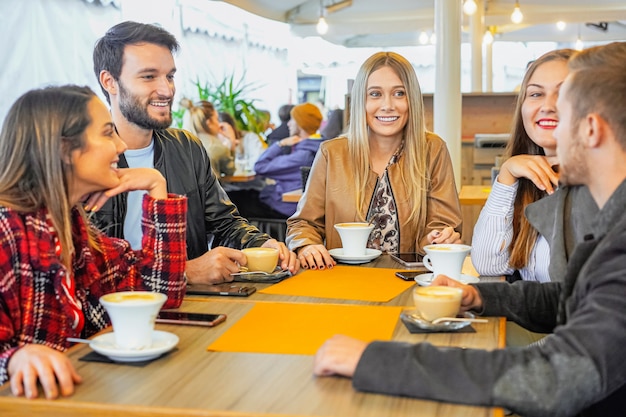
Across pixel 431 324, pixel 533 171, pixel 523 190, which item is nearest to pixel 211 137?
pixel 523 190

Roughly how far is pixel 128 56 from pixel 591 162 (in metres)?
1.69

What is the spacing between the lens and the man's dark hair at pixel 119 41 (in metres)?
2.57

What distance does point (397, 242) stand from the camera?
2.75 m

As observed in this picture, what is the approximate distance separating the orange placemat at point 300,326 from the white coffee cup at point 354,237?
521mm

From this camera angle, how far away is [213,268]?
198 cm

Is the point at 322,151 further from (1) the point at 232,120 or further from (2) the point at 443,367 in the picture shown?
(1) the point at 232,120

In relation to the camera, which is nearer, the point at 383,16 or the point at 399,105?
the point at 399,105

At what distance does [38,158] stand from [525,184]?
1.36 m

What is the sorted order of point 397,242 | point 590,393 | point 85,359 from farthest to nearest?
1. point 397,242
2. point 85,359
3. point 590,393

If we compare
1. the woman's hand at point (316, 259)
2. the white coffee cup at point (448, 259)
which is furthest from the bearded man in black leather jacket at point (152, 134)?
the white coffee cup at point (448, 259)

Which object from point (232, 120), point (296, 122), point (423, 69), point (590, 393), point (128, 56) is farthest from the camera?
point (423, 69)

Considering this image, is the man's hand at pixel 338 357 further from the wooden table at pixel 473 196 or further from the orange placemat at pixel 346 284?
the wooden table at pixel 473 196

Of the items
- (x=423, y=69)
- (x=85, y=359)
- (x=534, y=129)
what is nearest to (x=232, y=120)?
(x=534, y=129)

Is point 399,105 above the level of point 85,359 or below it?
above
